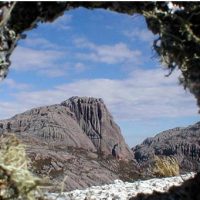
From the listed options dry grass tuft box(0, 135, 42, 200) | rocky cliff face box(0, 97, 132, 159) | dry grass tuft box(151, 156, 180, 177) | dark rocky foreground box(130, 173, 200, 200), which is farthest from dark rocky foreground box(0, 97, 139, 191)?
dry grass tuft box(151, 156, 180, 177)

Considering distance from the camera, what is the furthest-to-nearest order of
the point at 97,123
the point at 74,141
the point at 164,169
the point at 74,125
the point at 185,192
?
the point at 97,123 < the point at 74,125 < the point at 74,141 < the point at 164,169 < the point at 185,192

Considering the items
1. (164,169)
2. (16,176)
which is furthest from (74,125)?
(16,176)

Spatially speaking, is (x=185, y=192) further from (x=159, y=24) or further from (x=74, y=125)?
(x=74, y=125)

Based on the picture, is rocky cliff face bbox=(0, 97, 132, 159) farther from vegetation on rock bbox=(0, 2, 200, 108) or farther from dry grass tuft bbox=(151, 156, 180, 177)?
vegetation on rock bbox=(0, 2, 200, 108)

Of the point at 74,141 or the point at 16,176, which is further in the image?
the point at 74,141

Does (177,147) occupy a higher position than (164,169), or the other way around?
(177,147)

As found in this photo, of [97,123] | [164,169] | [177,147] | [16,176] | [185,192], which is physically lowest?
[185,192]
